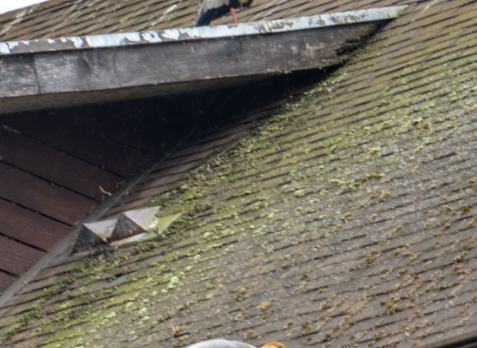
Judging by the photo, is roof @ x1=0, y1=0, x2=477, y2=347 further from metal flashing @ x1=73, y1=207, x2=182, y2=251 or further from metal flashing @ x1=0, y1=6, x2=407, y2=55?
metal flashing @ x1=0, y1=6, x2=407, y2=55

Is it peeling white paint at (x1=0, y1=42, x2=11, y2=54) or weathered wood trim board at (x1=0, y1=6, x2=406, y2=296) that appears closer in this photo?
peeling white paint at (x1=0, y1=42, x2=11, y2=54)

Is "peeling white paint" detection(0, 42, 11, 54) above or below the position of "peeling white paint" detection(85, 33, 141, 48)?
below

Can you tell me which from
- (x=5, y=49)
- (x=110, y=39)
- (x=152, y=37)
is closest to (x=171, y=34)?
(x=152, y=37)

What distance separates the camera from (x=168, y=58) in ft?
15.6

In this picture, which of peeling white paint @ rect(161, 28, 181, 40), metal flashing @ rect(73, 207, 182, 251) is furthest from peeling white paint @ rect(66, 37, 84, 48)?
metal flashing @ rect(73, 207, 182, 251)

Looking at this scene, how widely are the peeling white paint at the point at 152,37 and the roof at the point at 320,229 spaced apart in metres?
0.89

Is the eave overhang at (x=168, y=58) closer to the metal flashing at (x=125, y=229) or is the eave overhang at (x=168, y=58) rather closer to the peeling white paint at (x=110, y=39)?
the peeling white paint at (x=110, y=39)

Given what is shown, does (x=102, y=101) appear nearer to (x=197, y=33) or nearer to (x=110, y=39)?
(x=110, y=39)

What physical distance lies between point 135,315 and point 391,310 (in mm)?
1521

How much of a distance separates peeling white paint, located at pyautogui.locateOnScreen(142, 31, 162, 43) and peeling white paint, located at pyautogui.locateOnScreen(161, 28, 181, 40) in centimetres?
4

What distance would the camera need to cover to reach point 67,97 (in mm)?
4625

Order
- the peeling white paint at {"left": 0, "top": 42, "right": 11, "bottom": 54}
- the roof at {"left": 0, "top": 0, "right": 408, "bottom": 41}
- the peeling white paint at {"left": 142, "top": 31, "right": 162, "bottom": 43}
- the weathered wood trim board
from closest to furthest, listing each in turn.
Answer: the peeling white paint at {"left": 0, "top": 42, "right": 11, "bottom": 54}, the weathered wood trim board, the peeling white paint at {"left": 142, "top": 31, "right": 162, "bottom": 43}, the roof at {"left": 0, "top": 0, "right": 408, "bottom": 41}

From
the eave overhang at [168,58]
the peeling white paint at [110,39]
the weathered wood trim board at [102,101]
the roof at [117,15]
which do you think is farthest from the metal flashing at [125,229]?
the roof at [117,15]

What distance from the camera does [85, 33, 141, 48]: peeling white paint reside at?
446 cm
